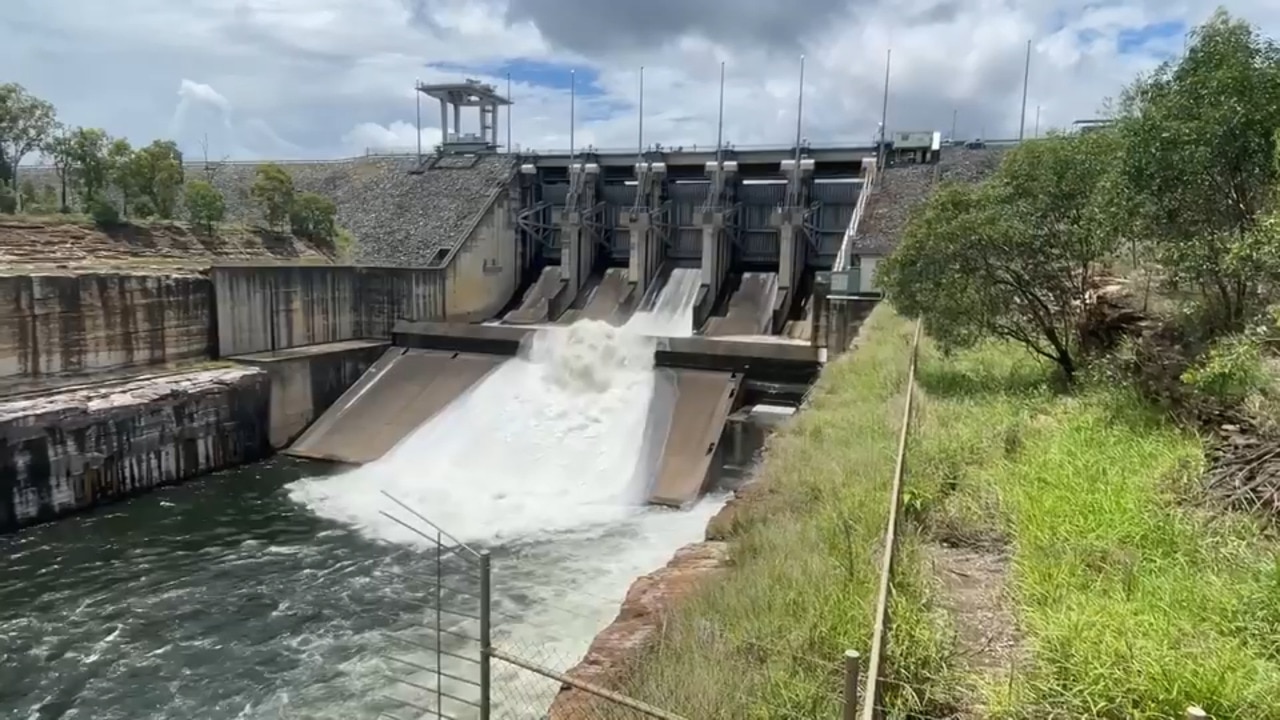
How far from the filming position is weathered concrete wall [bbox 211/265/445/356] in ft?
61.0

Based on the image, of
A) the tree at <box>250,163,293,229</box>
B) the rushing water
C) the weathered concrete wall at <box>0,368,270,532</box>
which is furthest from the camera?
the tree at <box>250,163,293,229</box>

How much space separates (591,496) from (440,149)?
19.9 m

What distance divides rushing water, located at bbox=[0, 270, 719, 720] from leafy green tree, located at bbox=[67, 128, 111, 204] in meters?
10.1

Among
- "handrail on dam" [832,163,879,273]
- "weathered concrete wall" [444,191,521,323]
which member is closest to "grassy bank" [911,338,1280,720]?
"handrail on dam" [832,163,879,273]

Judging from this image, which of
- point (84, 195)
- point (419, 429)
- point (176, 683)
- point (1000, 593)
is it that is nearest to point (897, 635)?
point (1000, 593)

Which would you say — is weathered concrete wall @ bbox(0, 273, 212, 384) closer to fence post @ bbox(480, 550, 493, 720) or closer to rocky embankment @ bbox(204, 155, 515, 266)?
rocky embankment @ bbox(204, 155, 515, 266)

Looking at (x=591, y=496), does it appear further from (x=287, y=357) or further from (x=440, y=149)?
(x=440, y=149)

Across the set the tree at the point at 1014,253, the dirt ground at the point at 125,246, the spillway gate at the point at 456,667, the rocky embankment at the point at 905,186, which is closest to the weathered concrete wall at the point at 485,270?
the dirt ground at the point at 125,246

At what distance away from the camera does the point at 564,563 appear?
38.8 ft

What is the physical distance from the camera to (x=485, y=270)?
82.2ft

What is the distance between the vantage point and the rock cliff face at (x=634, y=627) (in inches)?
192

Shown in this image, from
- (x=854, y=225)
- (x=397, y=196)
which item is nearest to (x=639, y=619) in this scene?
(x=854, y=225)

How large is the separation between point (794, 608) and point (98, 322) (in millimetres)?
15829

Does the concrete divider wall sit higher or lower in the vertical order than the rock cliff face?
higher
